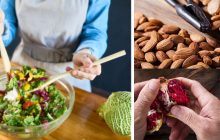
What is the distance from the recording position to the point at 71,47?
1.31 m

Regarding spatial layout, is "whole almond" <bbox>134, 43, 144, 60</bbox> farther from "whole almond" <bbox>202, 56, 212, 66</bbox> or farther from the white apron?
the white apron

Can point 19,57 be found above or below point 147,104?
below

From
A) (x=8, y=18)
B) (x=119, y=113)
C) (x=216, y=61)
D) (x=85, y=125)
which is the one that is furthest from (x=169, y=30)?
(x=8, y=18)

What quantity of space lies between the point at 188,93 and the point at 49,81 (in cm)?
39

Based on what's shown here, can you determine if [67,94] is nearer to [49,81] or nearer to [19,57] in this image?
[49,81]

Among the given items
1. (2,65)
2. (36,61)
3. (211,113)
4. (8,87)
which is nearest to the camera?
(211,113)

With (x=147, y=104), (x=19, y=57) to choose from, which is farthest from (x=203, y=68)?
(x=19, y=57)

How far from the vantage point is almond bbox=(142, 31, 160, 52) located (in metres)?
0.99

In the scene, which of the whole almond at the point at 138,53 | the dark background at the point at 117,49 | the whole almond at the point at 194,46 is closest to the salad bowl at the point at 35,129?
the dark background at the point at 117,49

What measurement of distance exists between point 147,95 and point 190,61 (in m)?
0.13

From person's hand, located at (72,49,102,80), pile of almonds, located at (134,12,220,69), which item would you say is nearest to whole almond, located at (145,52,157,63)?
pile of almonds, located at (134,12,220,69)

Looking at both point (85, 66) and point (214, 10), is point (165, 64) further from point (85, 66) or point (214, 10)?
point (85, 66)

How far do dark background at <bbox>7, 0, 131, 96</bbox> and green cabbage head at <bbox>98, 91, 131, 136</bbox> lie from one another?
0.20 feet

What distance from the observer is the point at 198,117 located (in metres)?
0.94
